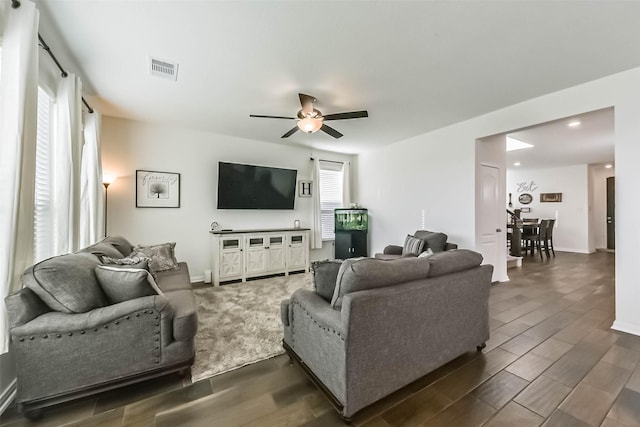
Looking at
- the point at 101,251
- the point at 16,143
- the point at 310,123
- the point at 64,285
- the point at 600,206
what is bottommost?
the point at 64,285

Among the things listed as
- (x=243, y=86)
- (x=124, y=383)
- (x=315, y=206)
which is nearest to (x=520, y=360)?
(x=124, y=383)

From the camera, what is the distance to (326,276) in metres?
1.90

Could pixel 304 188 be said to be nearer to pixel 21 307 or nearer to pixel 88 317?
pixel 88 317

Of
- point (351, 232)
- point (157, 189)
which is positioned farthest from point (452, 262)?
point (157, 189)

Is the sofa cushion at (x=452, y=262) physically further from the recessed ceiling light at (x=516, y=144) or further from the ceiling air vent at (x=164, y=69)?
the recessed ceiling light at (x=516, y=144)

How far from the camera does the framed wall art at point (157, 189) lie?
410cm

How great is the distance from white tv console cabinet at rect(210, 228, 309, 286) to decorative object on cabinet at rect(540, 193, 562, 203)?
8.01m

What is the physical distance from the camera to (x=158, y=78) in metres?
2.73

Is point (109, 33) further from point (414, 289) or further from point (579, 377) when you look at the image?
point (579, 377)

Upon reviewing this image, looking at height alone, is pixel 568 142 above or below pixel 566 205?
above

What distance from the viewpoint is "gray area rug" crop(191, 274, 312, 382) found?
6.85 ft

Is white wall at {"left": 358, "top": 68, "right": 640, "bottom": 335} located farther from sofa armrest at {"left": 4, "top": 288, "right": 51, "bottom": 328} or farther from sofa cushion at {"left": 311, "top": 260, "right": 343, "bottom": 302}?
sofa armrest at {"left": 4, "top": 288, "right": 51, "bottom": 328}

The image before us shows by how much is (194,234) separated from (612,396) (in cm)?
509

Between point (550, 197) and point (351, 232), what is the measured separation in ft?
23.0
